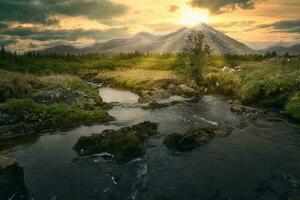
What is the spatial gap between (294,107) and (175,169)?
21.3 meters

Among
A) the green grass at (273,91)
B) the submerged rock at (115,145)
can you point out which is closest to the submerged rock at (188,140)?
the submerged rock at (115,145)

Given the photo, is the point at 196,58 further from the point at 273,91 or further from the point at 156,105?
the point at 156,105

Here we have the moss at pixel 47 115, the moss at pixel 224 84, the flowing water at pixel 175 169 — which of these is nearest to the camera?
the flowing water at pixel 175 169

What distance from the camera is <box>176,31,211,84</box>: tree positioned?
204ft

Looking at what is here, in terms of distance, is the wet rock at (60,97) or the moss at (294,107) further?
the wet rock at (60,97)

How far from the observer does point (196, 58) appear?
6228 centimetres

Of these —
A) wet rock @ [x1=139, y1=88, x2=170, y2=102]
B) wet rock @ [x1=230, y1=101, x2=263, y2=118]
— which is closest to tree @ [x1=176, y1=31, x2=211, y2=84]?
wet rock @ [x1=139, y1=88, x2=170, y2=102]

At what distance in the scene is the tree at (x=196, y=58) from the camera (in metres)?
62.2

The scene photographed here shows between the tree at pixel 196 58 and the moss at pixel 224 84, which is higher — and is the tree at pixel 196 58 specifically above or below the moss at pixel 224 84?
above

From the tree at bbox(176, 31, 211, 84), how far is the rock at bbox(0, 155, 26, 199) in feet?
151

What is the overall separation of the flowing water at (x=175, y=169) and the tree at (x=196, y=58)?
1233 inches

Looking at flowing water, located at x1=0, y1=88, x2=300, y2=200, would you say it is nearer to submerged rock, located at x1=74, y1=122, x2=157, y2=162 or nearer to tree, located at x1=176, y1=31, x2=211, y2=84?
submerged rock, located at x1=74, y1=122, x2=157, y2=162

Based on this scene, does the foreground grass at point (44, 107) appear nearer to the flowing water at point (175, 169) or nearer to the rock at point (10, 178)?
the flowing water at point (175, 169)

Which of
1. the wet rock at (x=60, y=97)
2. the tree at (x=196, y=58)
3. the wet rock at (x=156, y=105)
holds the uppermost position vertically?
the tree at (x=196, y=58)
